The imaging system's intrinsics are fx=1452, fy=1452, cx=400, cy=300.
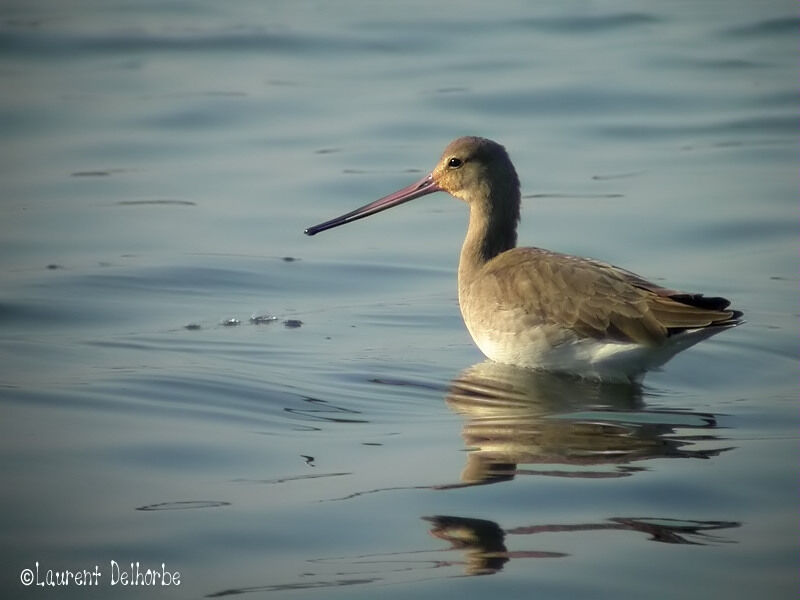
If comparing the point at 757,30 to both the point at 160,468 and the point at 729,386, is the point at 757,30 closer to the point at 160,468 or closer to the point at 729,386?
the point at 729,386

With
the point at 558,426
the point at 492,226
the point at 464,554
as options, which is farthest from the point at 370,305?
the point at 464,554

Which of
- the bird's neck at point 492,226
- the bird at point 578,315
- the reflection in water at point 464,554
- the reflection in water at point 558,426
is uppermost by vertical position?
the bird's neck at point 492,226

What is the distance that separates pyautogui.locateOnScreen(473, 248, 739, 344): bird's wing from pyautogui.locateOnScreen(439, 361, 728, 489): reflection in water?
0.36 metres

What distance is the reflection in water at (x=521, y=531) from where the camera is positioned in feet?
18.4

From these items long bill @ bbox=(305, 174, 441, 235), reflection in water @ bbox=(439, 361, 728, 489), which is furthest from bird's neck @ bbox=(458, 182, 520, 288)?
reflection in water @ bbox=(439, 361, 728, 489)

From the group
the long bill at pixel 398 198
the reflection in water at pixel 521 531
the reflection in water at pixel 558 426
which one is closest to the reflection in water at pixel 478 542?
the reflection in water at pixel 521 531

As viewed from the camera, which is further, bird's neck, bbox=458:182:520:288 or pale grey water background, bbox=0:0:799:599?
bird's neck, bbox=458:182:520:288

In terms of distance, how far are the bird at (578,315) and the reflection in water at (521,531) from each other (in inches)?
89.9

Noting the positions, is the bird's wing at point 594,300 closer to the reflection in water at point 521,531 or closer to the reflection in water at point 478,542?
the reflection in water at point 521,531

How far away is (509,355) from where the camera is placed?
866cm

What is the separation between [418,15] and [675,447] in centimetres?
1562

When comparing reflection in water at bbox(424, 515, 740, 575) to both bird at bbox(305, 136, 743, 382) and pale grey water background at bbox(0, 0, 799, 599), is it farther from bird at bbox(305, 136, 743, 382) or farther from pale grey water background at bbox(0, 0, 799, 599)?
bird at bbox(305, 136, 743, 382)

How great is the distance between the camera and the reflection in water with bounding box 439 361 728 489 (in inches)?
261

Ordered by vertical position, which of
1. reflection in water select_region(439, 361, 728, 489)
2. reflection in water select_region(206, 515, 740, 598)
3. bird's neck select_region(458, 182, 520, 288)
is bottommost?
reflection in water select_region(206, 515, 740, 598)
